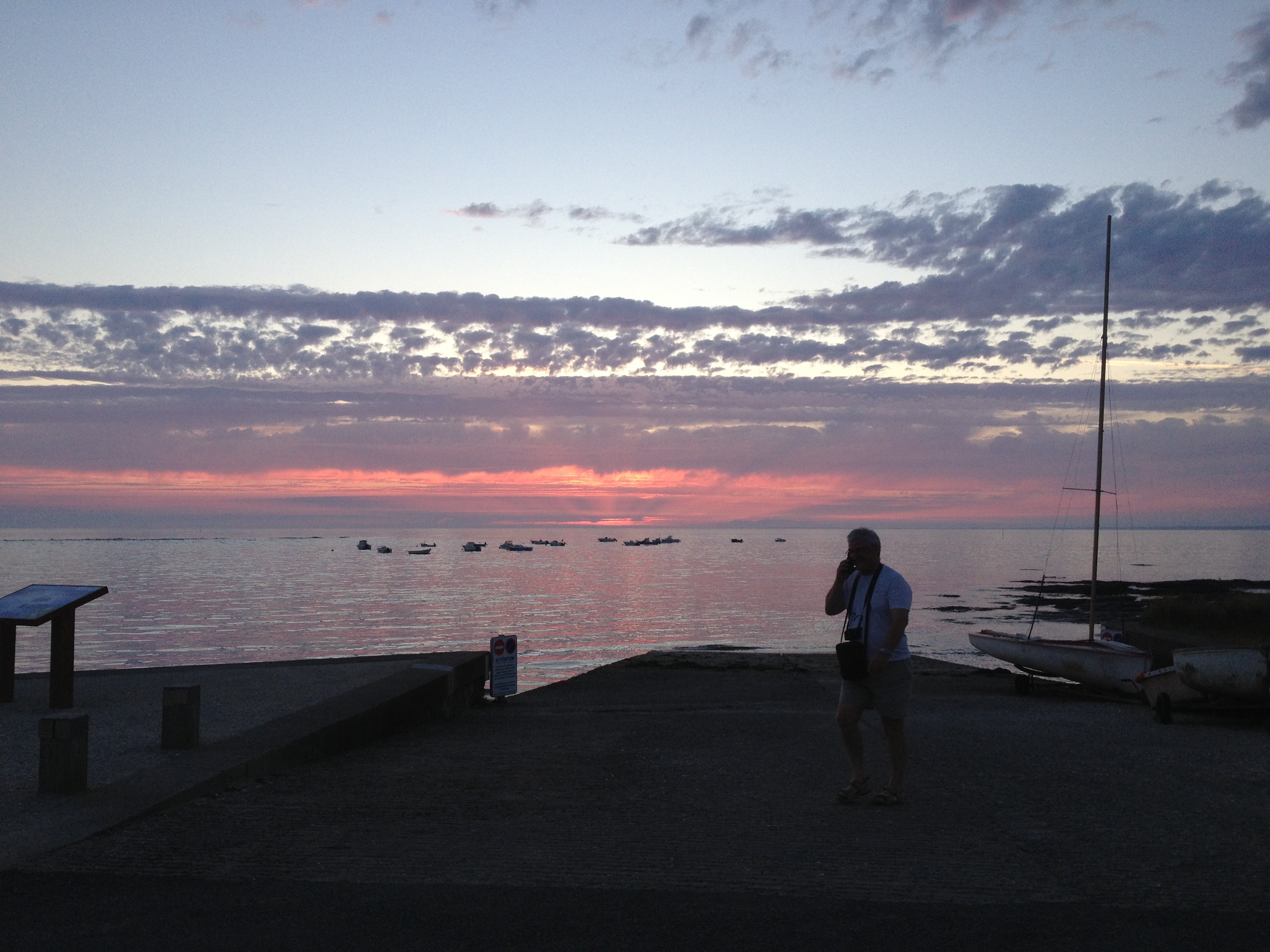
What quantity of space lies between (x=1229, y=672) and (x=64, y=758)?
39.5ft

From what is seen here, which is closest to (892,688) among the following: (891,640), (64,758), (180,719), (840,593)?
(891,640)

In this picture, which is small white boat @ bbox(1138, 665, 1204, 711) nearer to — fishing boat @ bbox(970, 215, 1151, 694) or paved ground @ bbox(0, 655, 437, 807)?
fishing boat @ bbox(970, 215, 1151, 694)

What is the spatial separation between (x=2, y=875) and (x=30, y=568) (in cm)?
10154

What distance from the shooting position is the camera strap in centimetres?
674

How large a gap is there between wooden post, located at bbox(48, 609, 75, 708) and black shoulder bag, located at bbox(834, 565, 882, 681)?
760 centimetres

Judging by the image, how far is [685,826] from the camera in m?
6.17

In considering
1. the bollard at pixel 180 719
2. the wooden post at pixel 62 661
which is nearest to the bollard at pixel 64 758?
the bollard at pixel 180 719

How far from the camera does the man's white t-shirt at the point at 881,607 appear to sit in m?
6.66

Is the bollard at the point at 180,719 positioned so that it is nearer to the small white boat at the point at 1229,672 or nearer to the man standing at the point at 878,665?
the man standing at the point at 878,665

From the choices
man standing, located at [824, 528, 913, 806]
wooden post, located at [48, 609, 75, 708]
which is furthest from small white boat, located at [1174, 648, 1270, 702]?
wooden post, located at [48, 609, 75, 708]

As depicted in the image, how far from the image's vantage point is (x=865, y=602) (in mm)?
6773

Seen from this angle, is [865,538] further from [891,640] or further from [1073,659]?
[1073,659]

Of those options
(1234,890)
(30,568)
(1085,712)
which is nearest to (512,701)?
(1085,712)

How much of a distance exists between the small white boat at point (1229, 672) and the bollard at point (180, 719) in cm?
1119
